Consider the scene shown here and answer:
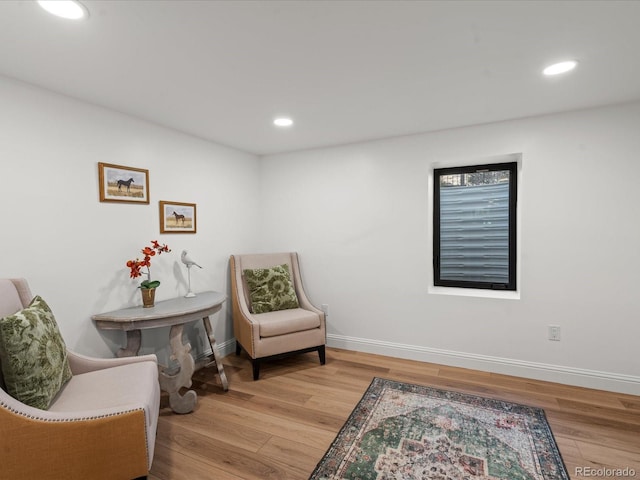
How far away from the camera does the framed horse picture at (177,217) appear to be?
278 centimetres

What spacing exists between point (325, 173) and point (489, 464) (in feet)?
9.18

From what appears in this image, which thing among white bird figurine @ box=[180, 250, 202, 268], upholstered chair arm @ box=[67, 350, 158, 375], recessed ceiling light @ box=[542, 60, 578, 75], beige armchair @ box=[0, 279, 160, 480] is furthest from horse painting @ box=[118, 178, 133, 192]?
recessed ceiling light @ box=[542, 60, 578, 75]

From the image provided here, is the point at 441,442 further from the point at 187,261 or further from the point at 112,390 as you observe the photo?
the point at 187,261

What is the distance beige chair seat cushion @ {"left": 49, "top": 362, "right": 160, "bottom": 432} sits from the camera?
57.0 inches

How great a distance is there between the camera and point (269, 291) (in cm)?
325

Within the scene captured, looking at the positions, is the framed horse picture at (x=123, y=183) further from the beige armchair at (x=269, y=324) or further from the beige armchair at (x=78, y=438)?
the beige armchair at (x=78, y=438)

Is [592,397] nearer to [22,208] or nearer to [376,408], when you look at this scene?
[376,408]

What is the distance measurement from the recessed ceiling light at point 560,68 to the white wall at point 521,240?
0.85 m

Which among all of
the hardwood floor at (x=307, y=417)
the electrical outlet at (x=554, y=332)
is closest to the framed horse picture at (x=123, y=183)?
the hardwood floor at (x=307, y=417)

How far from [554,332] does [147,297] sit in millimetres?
3299

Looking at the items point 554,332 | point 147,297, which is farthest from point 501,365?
point 147,297

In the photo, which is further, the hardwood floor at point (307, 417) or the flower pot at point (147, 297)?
the flower pot at point (147, 297)

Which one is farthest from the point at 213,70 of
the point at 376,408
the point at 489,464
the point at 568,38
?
the point at 489,464

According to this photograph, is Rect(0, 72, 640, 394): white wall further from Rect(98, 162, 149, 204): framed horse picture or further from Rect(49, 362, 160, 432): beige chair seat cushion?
Rect(49, 362, 160, 432): beige chair seat cushion
